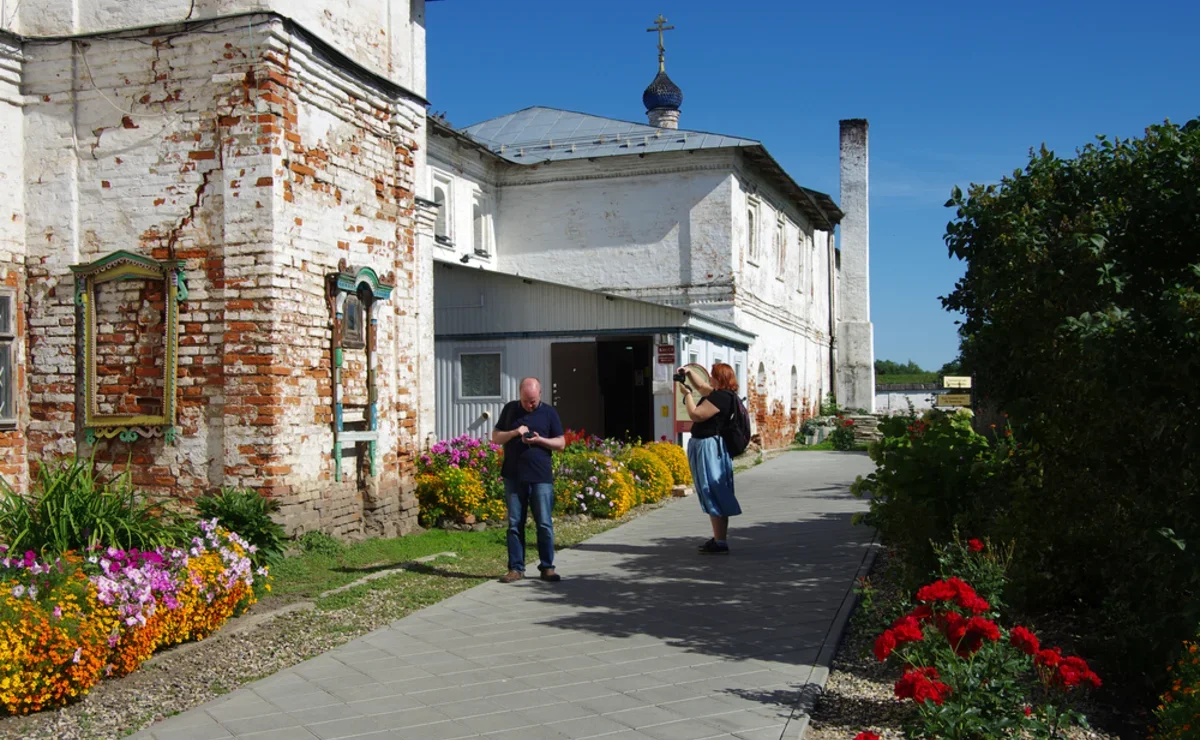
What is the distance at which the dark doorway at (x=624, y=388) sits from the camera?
21828 mm

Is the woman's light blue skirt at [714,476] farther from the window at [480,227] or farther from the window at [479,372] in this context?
the window at [480,227]

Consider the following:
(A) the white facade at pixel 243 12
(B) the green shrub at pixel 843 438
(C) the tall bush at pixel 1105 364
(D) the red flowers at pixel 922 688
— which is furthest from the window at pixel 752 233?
(D) the red flowers at pixel 922 688

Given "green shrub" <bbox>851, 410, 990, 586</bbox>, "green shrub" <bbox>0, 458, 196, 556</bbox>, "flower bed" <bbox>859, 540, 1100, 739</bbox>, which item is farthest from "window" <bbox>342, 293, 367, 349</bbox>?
"flower bed" <bbox>859, 540, 1100, 739</bbox>

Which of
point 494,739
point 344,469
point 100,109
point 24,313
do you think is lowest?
point 494,739

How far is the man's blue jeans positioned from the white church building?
984cm

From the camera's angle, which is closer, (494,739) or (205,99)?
(494,739)

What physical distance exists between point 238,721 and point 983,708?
3427mm

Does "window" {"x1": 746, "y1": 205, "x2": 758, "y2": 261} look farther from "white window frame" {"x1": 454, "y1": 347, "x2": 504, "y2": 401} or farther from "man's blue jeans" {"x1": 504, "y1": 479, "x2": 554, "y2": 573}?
"man's blue jeans" {"x1": 504, "y1": 479, "x2": 554, "y2": 573}

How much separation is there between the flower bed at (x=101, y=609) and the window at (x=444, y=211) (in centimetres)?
1637

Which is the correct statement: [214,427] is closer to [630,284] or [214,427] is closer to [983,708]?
[983,708]

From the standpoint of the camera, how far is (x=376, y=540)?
36.0 ft

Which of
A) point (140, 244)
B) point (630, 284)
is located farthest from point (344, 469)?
point (630, 284)

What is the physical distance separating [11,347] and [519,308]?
10491mm

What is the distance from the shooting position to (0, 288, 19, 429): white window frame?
9.70 m
